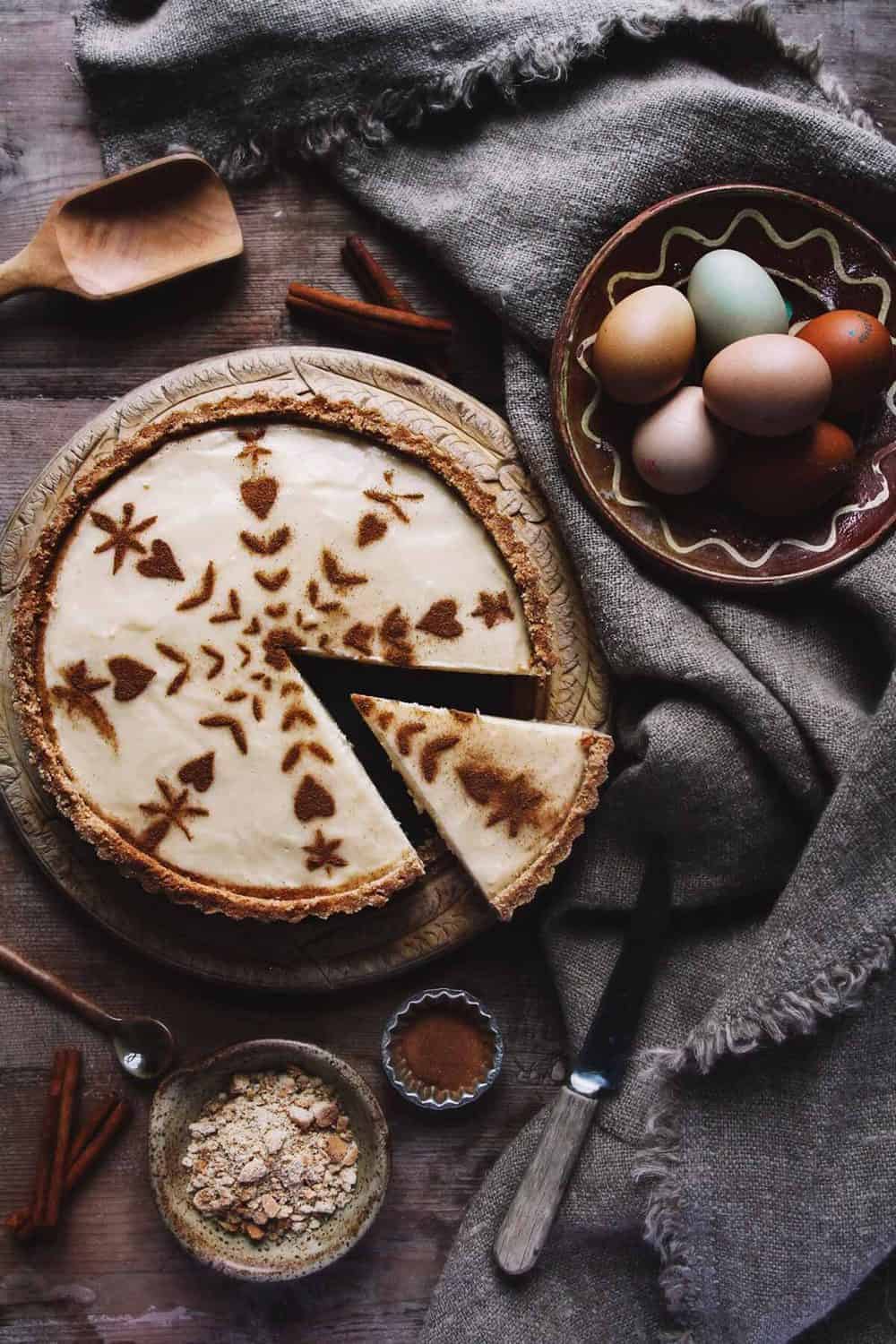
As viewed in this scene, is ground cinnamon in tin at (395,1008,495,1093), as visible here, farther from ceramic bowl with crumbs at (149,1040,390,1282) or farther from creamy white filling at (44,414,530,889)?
creamy white filling at (44,414,530,889)

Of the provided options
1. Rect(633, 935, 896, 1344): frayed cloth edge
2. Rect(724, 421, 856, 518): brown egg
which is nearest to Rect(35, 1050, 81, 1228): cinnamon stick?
Rect(633, 935, 896, 1344): frayed cloth edge

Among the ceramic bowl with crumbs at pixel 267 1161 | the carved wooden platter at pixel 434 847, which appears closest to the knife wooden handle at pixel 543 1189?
the ceramic bowl with crumbs at pixel 267 1161

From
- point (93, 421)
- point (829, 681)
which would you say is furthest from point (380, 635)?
point (829, 681)

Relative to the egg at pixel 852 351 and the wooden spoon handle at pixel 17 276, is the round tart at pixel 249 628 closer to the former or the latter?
the wooden spoon handle at pixel 17 276

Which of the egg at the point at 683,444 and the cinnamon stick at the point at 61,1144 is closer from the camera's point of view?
the egg at the point at 683,444

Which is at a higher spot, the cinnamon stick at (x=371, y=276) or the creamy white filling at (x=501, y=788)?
the cinnamon stick at (x=371, y=276)

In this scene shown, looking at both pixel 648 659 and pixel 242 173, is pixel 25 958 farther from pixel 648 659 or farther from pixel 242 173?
pixel 242 173
